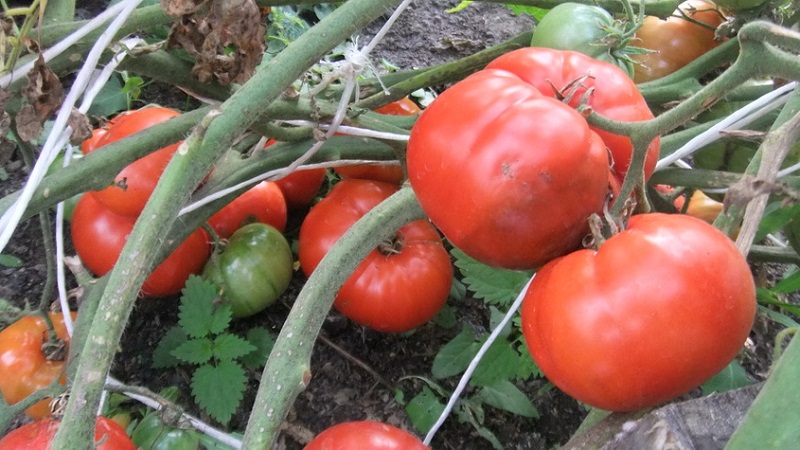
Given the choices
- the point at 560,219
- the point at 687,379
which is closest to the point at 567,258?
the point at 560,219

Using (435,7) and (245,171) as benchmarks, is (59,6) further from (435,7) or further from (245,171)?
(435,7)

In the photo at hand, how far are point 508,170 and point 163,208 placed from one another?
1.13 ft

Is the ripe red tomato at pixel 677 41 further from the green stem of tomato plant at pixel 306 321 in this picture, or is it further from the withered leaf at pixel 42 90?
the withered leaf at pixel 42 90

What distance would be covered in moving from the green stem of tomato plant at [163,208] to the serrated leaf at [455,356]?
0.58m

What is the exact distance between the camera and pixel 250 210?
1398 millimetres

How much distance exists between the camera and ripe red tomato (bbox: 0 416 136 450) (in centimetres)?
81

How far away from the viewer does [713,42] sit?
1509 mm

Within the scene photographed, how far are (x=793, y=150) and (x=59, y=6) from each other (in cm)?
123

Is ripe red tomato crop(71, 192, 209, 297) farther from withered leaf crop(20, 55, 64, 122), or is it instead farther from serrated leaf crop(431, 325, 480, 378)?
serrated leaf crop(431, 325, 480, 378)

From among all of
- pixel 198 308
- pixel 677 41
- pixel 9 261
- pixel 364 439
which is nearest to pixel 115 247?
pixel 198 308

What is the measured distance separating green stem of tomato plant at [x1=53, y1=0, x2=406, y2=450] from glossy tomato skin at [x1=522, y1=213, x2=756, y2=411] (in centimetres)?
36

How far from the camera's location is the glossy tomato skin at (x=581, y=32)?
115 centimetres

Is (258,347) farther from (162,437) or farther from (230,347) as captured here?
(162,437)

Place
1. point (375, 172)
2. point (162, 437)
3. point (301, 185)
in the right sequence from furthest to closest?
point (301, 185), point (375, 172), point (162, 437)
